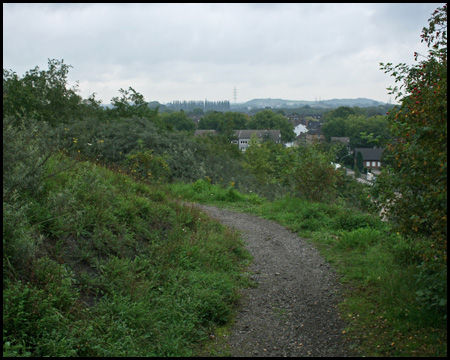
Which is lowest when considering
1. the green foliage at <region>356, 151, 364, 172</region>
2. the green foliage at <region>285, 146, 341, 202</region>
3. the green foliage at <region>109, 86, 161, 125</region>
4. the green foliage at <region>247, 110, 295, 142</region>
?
the green foliage at <region>356, 151, 364, 172</region>

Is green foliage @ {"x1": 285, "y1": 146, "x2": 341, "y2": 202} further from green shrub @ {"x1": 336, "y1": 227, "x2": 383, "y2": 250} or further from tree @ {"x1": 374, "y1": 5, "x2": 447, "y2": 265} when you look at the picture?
tree @ {"x1": 374, "y1": 5, "x2": 447, "y2": 265}

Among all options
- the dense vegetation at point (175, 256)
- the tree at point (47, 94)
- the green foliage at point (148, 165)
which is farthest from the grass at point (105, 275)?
the tree at point (47, 94)

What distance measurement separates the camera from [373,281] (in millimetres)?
5070

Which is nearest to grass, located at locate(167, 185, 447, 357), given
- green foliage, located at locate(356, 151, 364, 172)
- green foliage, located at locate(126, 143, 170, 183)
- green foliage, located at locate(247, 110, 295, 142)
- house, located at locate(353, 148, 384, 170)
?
green foliage, located at locate(126, 143, 170, 183)

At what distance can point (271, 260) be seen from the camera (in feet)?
21.0

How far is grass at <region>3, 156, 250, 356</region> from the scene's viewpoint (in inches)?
133

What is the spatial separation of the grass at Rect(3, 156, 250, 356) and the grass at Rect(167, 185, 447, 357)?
4.82ft

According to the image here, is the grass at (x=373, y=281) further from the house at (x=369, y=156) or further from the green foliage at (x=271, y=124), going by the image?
the green foliage at (x=271, y=124)

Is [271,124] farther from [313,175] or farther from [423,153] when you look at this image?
[423,153]

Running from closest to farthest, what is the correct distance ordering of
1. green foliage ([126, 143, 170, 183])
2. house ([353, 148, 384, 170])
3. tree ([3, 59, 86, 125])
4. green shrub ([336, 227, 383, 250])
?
1. green shrub ([336, 227, 383, 250])
2. green foliage ([126, 143, 170, 183])
3. tree ([3, 59, 86, 125])
4. house ([353, 148, 384, 170])

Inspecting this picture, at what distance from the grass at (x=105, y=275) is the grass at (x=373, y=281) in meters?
1.47

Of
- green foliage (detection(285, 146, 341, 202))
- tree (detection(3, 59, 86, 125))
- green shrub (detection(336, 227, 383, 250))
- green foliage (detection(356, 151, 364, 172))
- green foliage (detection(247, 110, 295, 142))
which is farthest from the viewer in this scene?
green foliage (detection(247, 110, 295, 142))

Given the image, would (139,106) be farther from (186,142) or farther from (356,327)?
(356,327)

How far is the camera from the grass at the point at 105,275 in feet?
11.0
